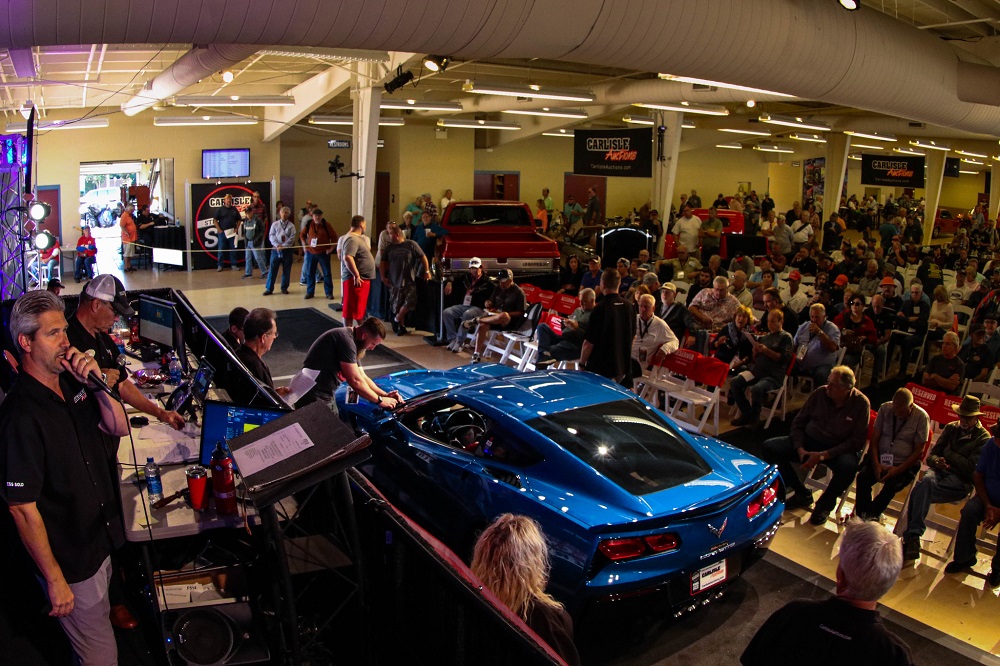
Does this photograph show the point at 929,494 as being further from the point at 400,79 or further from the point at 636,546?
the point at 400,79

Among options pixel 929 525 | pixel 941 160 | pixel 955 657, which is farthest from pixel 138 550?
pixel 941 160

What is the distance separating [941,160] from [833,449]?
28.5m

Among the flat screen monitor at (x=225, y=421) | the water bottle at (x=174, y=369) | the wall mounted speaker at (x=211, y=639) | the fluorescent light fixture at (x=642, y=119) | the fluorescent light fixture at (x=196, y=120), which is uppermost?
the fluorescent light fixture at (x=642, y=119)

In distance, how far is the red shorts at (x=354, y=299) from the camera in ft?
41.5

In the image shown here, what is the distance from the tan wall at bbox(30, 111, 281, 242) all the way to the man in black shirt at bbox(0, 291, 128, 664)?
19046mm

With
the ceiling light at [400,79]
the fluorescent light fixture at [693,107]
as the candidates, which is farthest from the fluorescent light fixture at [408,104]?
the fluorescent light fixture at [693,107]

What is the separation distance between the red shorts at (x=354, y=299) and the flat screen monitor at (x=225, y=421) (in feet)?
26.9

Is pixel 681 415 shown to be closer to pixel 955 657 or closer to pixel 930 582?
pixel 930 582

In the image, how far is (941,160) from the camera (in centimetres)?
3077

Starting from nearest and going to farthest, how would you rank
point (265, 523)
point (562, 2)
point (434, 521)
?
point (265, 523) → point (434, 521) → point (562, 2)

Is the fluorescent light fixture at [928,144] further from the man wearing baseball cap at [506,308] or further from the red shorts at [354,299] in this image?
the red shorts at [354,299]

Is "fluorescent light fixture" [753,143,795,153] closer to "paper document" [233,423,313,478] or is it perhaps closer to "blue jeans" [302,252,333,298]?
"blue jeans" [302,252,333,298]

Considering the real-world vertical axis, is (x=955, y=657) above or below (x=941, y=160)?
below

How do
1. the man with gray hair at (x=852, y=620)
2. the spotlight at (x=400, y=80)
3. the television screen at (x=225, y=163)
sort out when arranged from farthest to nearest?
the television screen at (x=225, y=163) → the spotlight at (x=400, y=80) → the man with gray hair at (x=852, y=620)
